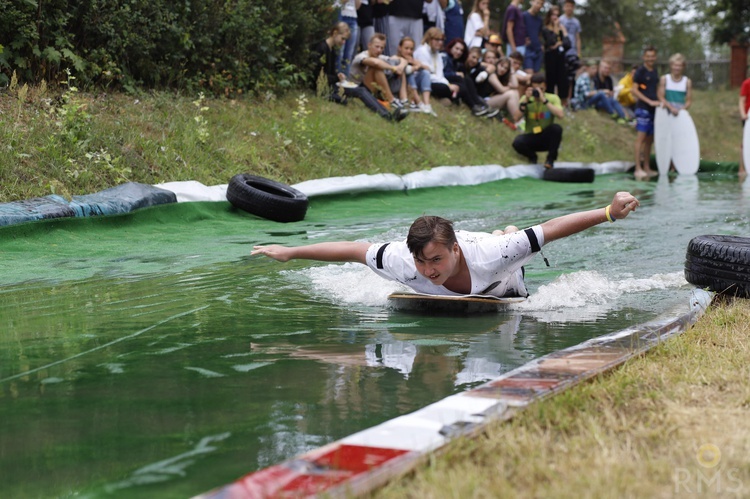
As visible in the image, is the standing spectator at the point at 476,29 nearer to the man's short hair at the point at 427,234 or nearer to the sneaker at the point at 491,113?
the sneaker at the point at 491,113

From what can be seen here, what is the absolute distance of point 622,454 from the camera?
3193 millimetres

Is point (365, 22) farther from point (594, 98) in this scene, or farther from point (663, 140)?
point (594, 98)

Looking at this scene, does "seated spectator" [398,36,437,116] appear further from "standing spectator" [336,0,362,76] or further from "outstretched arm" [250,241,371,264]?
"outstretched arm" [250,241,371,264]

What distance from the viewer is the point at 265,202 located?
10719mm

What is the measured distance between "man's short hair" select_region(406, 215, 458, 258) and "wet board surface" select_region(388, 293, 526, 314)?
460mm

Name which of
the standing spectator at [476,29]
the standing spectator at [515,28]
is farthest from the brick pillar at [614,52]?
the standing spectator at [476,29]

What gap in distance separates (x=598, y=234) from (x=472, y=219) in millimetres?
1759

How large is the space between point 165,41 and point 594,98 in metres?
13.5

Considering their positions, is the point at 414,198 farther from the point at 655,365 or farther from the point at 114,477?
the point at 114,477

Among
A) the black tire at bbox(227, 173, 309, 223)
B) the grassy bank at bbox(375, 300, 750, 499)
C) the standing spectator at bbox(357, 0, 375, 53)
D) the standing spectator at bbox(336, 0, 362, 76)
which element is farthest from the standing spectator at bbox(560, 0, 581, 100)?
the grassy bank at bbox(375, 300, 750, 499)

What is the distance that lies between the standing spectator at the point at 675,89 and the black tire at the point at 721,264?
1283 cm

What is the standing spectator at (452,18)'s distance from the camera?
19312mm

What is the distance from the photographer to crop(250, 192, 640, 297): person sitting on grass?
568 cm

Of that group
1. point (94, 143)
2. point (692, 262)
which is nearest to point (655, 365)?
point (692, 262)
